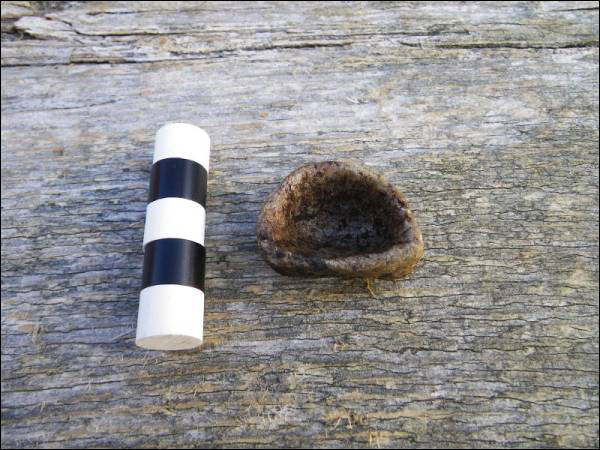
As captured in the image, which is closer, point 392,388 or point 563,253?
point 392,388

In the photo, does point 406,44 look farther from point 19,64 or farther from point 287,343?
point 19,64

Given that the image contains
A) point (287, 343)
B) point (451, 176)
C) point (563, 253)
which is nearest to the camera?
point (287, 343)

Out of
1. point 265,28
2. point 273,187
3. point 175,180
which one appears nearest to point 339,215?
point 273,187

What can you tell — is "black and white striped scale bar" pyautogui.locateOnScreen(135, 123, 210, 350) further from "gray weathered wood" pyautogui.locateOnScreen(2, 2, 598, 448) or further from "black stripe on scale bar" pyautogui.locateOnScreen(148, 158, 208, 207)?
"gray weathered wood" pyautogui.locateOnScreen(2, 2, 598, 448)

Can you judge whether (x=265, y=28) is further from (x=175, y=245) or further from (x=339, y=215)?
(x=175, y=245)

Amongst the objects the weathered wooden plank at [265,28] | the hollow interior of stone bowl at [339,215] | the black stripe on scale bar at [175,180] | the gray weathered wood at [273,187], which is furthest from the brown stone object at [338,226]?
the weathered wooden plank at [265,28]

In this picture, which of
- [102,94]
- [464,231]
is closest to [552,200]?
[464,231]
